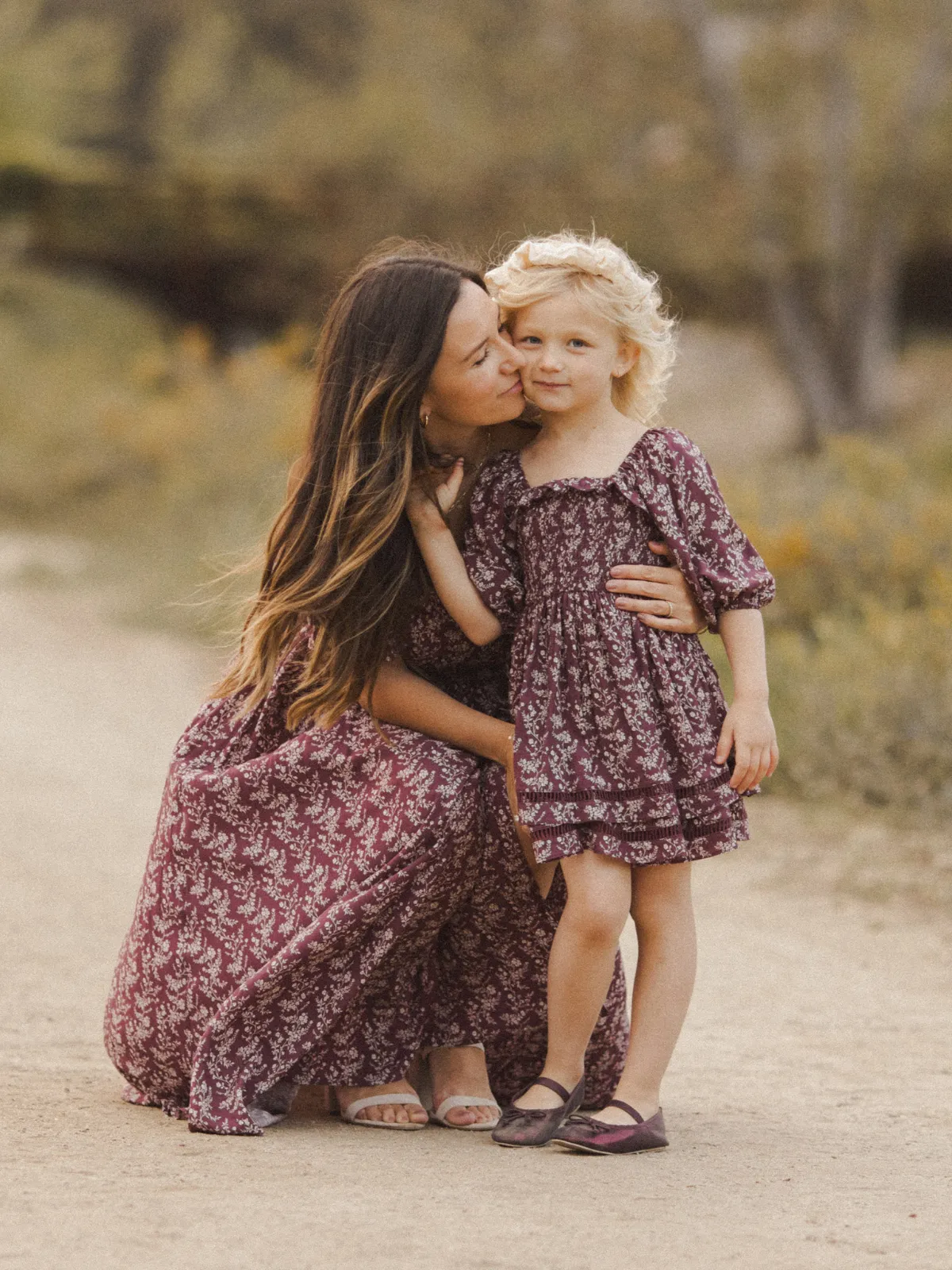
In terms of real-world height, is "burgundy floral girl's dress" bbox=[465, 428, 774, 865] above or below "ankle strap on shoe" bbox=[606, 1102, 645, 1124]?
above

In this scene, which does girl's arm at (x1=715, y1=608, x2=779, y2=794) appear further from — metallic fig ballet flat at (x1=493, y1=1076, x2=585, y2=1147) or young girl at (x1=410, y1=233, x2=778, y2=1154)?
metallic fig ballet flat at (x1=493, y1=1076, x2=585, y2=1147)

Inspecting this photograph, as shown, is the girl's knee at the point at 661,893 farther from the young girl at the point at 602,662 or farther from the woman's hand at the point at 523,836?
the woman's hand at the point at 523,836

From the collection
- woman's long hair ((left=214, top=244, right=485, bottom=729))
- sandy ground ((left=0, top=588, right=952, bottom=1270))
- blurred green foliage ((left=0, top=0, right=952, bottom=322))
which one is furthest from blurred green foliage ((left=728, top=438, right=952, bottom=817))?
blurred green foliage ((left=0, top=0, right=952, bottom=322))

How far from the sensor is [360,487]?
278 cm

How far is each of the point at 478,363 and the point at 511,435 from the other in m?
0.22

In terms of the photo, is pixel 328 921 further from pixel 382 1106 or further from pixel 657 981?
pixel 657 981

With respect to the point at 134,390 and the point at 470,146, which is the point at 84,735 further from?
the point at 470,146

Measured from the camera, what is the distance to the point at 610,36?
14750 mm

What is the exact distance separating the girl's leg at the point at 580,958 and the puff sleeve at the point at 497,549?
44 cm

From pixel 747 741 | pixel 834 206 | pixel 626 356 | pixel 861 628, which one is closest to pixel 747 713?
pixel 747 741

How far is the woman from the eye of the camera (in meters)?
2.71

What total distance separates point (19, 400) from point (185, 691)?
320 inches

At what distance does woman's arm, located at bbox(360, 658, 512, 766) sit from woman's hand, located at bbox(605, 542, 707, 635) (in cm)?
29

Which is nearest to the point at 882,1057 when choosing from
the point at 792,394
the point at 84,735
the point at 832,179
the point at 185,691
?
the point at 84,735
